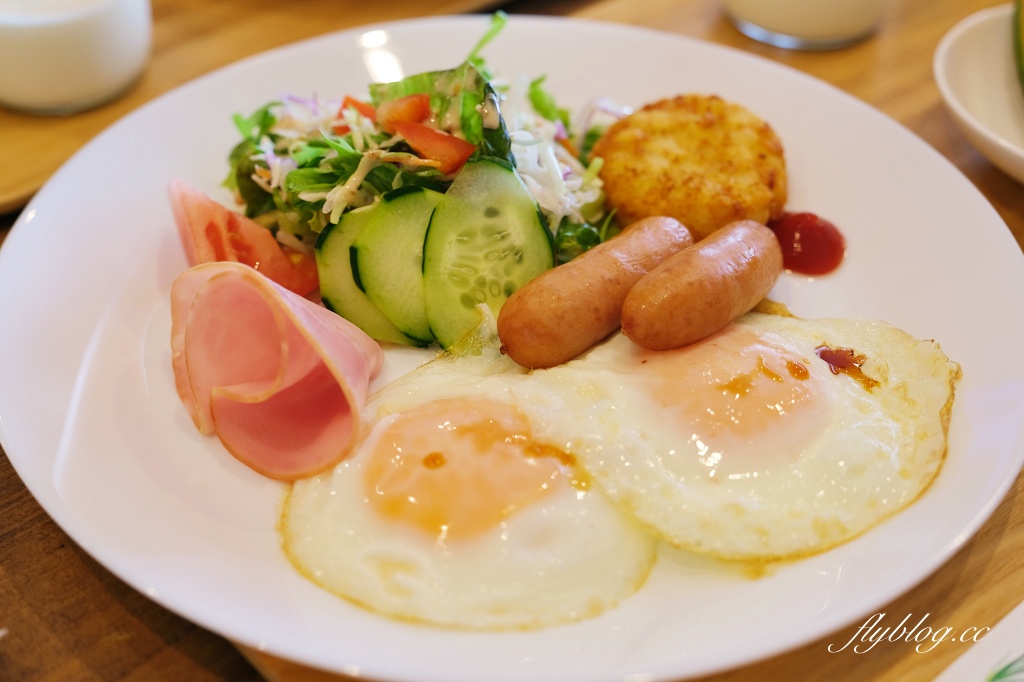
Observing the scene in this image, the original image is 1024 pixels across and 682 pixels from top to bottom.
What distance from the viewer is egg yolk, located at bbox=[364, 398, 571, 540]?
2.01 m

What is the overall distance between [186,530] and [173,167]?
1.86 metres

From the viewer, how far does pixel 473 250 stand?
2686 mm

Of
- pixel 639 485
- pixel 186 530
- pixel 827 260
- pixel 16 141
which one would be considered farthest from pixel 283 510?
pixel 16 141

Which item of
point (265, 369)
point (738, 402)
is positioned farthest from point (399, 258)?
point (738, 402)

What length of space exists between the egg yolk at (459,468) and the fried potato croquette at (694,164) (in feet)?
4.20

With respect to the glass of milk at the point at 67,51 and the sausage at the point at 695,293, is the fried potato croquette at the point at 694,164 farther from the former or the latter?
the glass of milk at the point at 67,51

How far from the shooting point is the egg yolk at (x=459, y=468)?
201 cm

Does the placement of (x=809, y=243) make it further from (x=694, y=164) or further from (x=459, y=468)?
(x=459, y=468)

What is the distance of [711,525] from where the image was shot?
1970 mm

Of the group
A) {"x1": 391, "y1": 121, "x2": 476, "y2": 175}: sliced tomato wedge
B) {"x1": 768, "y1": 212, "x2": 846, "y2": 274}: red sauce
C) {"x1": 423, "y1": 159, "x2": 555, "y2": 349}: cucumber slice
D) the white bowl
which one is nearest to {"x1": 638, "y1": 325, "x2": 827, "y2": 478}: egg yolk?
{"x1": 423, "y1": 159, "x2": 555, "y2": 349}: cucumber slice

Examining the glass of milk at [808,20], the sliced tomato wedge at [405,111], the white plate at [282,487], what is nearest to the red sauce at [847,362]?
the white plate at [282,487]

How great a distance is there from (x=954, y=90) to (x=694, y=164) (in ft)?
4.62

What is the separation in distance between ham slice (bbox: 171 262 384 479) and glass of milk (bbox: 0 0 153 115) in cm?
197

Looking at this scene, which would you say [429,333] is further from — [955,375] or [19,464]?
[955,375]
